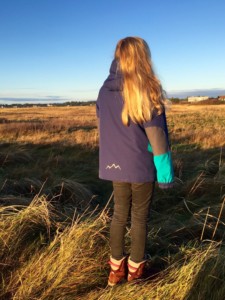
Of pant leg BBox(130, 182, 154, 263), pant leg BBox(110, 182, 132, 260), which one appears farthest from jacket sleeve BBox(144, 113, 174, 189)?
pant leg BBox(110, 182, 132, 260)

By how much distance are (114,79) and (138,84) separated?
0.22 metres

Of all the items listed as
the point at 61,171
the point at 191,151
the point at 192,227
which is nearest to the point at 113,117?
the point at 192,227

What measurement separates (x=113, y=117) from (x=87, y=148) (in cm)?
729

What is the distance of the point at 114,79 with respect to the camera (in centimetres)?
260

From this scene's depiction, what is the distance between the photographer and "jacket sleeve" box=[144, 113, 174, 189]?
2480mm

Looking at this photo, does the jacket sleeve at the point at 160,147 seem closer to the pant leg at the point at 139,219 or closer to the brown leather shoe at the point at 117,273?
the pant leg at the point at 139,219

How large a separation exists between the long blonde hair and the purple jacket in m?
0.06

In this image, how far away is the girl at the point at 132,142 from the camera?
2484mm

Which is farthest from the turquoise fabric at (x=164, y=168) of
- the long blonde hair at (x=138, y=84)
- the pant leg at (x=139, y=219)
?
the long blonde hair at (x=138, y=84)

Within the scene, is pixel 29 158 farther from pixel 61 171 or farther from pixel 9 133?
pixel 9 133

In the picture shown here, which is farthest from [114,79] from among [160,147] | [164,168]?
[164,168]

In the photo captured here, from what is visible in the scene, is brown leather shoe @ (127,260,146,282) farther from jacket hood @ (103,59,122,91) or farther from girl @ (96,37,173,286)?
jacket hood @ (103,59,122,91)

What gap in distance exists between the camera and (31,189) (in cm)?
548

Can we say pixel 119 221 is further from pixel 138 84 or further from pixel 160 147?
pixel 138 84
